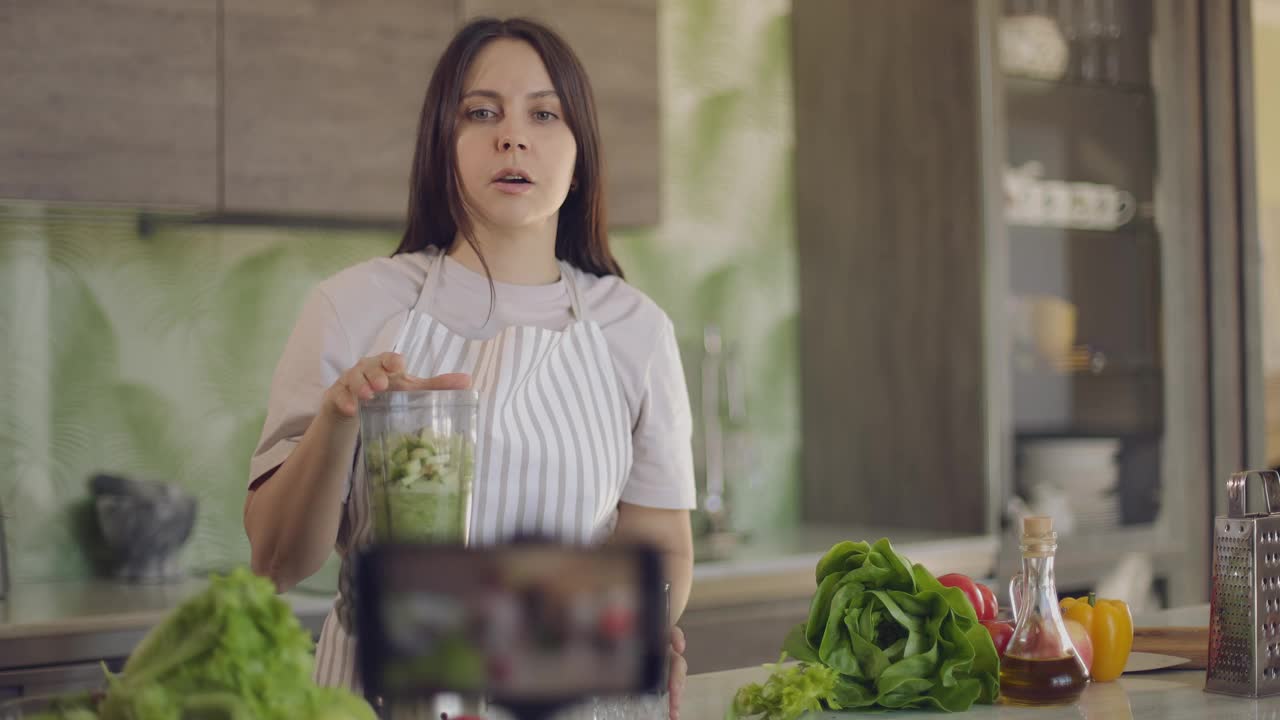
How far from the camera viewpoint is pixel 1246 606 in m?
1.44

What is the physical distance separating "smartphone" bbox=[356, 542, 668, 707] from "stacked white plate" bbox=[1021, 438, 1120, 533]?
2816mm

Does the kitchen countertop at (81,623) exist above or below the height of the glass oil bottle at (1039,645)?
below

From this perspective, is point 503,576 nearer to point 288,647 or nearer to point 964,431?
point 288,647

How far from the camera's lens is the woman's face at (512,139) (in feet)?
5.20

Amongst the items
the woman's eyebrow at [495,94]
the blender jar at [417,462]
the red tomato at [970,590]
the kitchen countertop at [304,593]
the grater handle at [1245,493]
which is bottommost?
the kitchen countertop at [304,593]

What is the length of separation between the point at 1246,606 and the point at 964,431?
1.83 meters

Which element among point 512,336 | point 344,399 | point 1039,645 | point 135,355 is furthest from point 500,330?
point 135,355

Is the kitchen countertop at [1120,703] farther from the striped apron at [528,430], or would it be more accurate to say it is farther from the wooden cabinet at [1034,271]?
the wooden cabinet at [1034,271]

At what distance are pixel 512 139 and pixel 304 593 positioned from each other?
1266 mm

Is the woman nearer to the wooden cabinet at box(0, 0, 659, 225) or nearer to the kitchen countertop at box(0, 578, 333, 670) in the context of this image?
the kitchen countertop at box(0, 578, 333, 670)

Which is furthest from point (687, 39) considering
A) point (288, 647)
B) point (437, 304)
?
point (288, 647)

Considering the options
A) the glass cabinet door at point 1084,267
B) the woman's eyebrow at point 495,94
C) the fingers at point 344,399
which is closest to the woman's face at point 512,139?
the woman's eyebrow at point 495,94

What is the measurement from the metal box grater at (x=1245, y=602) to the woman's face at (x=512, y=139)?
824 millimetres

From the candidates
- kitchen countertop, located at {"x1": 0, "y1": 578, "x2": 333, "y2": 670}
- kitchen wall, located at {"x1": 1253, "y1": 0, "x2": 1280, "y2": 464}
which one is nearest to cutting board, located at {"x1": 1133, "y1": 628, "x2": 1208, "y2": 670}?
kitchen countertop, located at {"x1": 0, "y1": 578, "x2": 333, "y2": 670}
